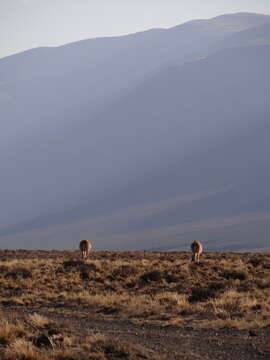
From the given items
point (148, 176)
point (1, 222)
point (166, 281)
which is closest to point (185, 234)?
point (148, 176)

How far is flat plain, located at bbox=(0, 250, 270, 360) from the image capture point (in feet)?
42.9

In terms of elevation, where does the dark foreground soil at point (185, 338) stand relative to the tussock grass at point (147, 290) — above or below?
below

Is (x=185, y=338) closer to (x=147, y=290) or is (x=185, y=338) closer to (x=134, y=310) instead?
(x=134, y=310)

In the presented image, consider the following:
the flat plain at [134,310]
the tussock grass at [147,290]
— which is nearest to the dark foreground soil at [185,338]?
the flat plain at [134,310]

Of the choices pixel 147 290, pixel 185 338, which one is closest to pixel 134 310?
pixel 185 338

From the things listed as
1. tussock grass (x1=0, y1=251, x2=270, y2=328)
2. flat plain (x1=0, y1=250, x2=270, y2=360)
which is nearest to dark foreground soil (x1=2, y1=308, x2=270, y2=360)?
flat plain (x1=0, y1=250, x2=270, y2=360)

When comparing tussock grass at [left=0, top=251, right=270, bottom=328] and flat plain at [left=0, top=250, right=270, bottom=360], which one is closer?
flat plain at [left=0, top=250, right=270, bottom=360]

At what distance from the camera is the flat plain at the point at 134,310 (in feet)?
42.9

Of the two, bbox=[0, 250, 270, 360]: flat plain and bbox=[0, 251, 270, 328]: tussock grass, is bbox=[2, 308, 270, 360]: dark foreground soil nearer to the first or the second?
bbox=[0, 250, 270, 360]: flat plain

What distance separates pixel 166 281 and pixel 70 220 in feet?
477

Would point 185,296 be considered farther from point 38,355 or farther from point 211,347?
point 38,355

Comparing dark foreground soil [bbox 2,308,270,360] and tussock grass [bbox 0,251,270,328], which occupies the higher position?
tussock grass [bbox 0,251,270,328]

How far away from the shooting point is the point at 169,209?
163m

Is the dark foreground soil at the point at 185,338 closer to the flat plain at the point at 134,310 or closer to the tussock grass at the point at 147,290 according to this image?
the flat plain at the point at 134,310
